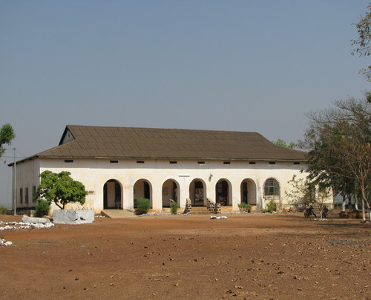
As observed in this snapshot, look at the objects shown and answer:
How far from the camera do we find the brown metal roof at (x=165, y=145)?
3925 cm

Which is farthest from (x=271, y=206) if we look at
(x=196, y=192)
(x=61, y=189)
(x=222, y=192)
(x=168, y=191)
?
(x=61, y=189)

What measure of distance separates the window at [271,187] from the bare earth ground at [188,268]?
1041 inches

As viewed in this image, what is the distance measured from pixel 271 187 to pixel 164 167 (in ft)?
32.0

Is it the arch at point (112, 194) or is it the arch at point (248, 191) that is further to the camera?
the arch at point (248, 191)

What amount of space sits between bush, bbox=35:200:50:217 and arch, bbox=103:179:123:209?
6.69m

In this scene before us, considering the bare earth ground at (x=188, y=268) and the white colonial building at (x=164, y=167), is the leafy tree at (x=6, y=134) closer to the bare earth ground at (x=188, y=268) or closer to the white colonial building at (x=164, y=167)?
the white colonial building at (x=164, y=167)

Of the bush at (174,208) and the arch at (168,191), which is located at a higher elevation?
the arch at (168,191)

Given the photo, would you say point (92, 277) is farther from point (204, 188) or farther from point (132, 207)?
point (204, 188)

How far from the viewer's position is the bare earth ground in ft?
31.3

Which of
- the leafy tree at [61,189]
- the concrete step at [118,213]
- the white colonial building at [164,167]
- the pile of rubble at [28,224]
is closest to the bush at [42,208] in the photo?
the white colonial building at [164,167]

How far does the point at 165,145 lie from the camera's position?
141 ft

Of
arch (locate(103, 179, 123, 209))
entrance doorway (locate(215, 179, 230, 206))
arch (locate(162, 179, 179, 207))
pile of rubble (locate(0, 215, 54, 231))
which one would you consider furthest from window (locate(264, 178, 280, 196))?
pile of rubble (locate(0, 215, 54, 231))

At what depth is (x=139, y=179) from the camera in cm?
4106

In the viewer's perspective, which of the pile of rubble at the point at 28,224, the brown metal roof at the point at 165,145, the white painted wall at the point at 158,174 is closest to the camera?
the pile of rubble at the point at 28,224
